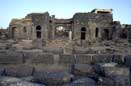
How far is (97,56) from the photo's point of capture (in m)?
4.03

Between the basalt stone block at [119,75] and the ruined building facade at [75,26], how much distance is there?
86.7 ft

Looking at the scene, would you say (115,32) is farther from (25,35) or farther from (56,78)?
(56,78)

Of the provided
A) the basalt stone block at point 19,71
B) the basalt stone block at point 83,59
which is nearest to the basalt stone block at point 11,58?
the basalt stone block at point 19,71

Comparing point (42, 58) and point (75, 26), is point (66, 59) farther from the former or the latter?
point (75, 26)

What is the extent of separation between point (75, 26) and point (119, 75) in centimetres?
2704

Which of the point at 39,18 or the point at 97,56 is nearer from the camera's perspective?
the point at 97,56

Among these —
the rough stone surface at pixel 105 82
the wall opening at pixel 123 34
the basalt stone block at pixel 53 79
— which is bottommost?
the rough stone surface at pixel 105 82

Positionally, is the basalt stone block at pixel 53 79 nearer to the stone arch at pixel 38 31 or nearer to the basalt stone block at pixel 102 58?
the basalt stone block at pixel 102 58

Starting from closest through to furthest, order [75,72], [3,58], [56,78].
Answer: [56,78] → [75,72] → [3,58]

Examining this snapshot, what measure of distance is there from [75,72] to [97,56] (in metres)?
0.91

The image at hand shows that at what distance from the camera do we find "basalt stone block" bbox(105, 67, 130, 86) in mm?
2818

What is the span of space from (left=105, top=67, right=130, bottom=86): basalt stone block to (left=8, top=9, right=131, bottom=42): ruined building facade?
26423 mm

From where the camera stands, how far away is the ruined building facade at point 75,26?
29719 mm

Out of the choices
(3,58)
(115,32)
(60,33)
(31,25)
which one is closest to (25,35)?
(31,25)
